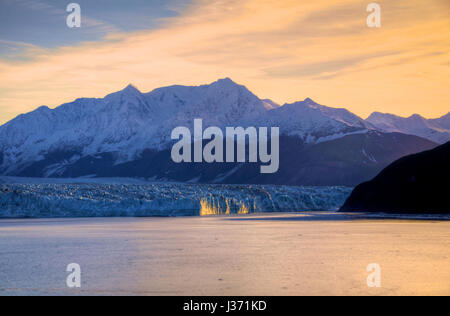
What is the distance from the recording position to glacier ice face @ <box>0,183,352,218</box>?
5684cm

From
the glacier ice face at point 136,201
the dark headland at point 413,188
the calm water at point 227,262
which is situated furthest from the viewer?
the glacier ice face at point 136,201

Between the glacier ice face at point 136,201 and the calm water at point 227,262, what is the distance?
811 inches

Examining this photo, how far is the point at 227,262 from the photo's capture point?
22938mm

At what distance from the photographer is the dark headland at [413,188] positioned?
55.7 metres

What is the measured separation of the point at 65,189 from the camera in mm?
65312

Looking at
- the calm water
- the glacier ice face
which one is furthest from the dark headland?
the calm water

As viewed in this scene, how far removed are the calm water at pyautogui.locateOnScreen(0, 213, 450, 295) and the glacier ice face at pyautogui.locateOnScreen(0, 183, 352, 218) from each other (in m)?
20.6

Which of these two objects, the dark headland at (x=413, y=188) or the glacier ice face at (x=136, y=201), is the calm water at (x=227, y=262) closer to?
→ the dark headland at (x=413, y=188)

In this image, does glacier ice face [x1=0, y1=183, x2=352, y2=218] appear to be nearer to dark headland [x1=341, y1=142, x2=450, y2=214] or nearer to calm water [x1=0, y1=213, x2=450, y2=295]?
dark headland [x1=341, y1=142, x2=450, y2=214]

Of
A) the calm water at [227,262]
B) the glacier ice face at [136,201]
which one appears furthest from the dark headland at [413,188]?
the calm water at [227,262]

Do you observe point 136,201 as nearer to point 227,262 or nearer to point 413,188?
point 413,188

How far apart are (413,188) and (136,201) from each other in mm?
27123

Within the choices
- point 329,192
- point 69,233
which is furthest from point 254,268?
point 329,192

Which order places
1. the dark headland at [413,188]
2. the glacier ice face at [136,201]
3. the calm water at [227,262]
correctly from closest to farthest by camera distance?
the calm water at [227,262], the dark headland at [413,188], the glacier ice face at [136,201]
